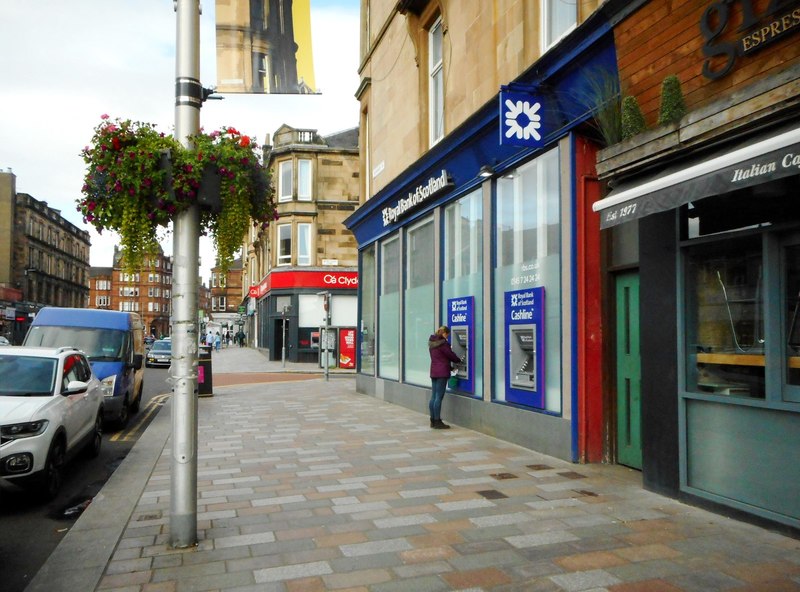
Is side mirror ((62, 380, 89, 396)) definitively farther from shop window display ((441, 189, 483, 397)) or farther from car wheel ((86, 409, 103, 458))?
shop window display ((441, 189, 483, 397))

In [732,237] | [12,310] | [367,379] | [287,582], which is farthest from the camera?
[12,310]

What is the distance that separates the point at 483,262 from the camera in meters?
10.4

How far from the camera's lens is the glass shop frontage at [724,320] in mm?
4984

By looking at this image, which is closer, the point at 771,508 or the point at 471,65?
the point at 771,508

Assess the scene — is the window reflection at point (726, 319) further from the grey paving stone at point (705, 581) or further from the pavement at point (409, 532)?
the grey paving stone at point (705, 581)

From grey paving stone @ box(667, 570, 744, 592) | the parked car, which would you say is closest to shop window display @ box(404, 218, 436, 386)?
grey paving stone @ box(667, 570, 744, 592)

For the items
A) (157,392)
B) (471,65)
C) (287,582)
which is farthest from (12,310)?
(287,582)

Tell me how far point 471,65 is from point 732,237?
6722 millimetres

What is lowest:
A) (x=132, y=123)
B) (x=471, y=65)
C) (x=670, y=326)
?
(x=670, y=326)

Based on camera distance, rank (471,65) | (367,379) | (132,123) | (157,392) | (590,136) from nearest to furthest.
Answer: (132,123) → (590,136) → (471,65) → (367,379) → (157,392)

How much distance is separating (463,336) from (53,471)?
6.32m

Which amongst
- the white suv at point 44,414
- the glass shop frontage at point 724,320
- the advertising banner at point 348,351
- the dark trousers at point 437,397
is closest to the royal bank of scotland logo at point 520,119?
the glass shop frontage at point 724,320

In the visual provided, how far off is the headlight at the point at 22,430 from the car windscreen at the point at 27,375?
0.81 m

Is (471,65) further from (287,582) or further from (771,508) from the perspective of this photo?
(287,582)
